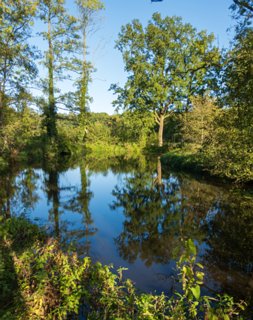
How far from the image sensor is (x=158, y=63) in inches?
1608

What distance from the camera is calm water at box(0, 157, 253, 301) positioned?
649 centimetres

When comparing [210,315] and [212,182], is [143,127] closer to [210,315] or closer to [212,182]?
[212,182]

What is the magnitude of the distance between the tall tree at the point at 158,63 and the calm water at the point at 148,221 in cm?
2490

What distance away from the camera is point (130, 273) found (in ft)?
20.9

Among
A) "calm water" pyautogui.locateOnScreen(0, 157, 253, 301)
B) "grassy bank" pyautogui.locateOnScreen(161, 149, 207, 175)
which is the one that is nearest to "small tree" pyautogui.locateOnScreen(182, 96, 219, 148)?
"grassy bank" pyautogui.locateOnScreen(161, 149, 207, 175)

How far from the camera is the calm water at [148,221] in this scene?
6.49 m

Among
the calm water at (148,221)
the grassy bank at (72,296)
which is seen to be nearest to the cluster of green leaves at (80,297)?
the grassy bank at (72,296)

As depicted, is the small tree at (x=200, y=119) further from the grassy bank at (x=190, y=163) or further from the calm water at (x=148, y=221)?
the calm water at (x=148, y=221)

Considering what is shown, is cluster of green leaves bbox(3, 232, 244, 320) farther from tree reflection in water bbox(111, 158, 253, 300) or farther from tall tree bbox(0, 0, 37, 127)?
tall tree bbox(0, 0, 37, 127)

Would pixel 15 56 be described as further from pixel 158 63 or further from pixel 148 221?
pixel 158 63

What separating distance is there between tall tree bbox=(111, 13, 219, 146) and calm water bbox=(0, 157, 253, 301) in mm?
24896

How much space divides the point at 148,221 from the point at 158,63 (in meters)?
35.6

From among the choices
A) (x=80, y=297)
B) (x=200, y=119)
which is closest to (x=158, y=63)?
(x=200, y=119)

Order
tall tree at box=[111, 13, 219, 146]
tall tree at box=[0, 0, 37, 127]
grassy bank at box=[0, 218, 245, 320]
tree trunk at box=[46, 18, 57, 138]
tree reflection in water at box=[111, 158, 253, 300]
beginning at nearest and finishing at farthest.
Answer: grassy bank at box=[0, 218, 245, 320]
tree reflection in water at box=[111, 158, 253, 300]
tall tree at box=[0, 0, 37, 127]
tree trunk at box=[46, 18, 57, 138]
tall tree at box=[111, 13, 219, 146]
